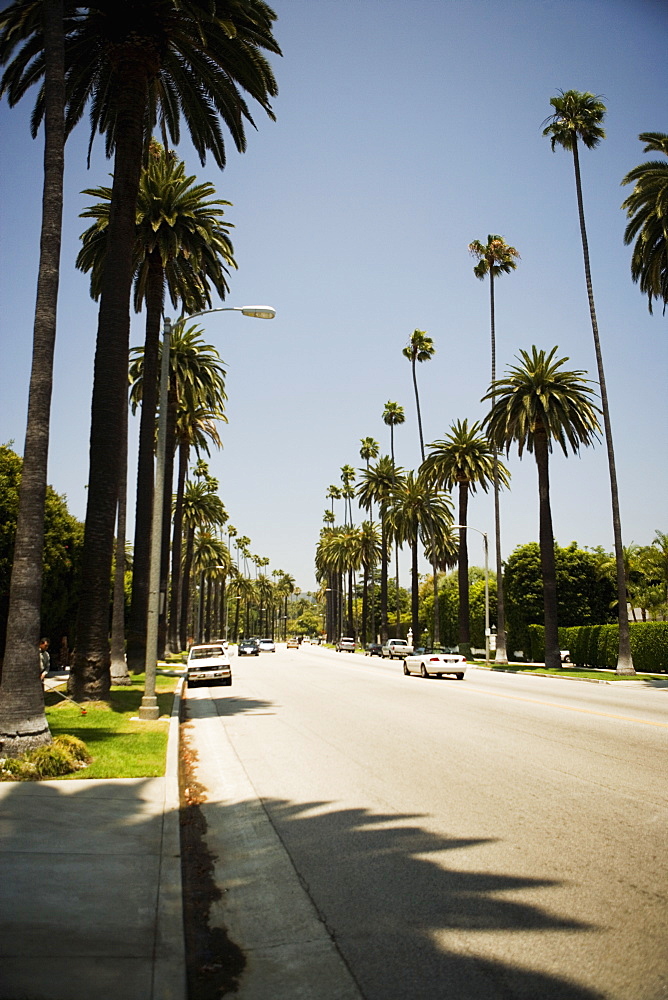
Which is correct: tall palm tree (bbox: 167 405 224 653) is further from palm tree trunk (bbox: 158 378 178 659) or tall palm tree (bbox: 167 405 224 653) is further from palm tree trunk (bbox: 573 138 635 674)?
palm tree trunk (bbox: 573 138 635 674)

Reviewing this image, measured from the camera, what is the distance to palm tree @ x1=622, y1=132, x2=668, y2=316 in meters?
32.9

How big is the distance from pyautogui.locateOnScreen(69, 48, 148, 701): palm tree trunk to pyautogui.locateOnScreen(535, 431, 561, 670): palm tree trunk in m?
30.3

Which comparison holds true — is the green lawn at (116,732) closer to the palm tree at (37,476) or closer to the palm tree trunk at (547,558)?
the palm tree at (37,476)

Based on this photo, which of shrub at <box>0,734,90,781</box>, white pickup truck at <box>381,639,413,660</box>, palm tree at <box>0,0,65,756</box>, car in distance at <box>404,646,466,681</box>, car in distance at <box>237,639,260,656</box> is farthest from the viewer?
car in distance at <box>237,639,260,656</box>

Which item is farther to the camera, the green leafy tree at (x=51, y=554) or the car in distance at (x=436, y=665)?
the car in distance at (x=436, y=665)

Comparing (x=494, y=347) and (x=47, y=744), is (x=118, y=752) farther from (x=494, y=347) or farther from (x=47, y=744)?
(x=494, y=347)

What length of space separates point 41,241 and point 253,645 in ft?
203

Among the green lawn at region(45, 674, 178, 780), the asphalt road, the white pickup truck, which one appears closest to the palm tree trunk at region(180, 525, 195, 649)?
the white pickup truck

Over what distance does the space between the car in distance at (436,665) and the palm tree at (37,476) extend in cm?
2425

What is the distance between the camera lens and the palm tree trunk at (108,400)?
61.2ft

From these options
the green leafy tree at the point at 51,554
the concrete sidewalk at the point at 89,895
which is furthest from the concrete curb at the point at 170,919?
the green leafy tree at the point at 51,554

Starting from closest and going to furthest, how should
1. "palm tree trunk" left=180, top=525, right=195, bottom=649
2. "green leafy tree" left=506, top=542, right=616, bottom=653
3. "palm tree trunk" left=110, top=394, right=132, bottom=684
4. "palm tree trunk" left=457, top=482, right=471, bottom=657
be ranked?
1. "palm tree trunk" left=110, top=394, right=132, bottom=684
2. "palm tree trunk" left=457, top=482, right=471, bottom=657
3. "green leafy tree" left=506, top=542, right=616, bottom=653
4. "palm tree trunk" left=180, top=525, right=195, bottom=649

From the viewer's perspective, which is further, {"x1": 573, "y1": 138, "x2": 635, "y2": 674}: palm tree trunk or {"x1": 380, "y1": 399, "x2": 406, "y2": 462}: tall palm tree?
{"x1": 380, "y1": 399, "x2": 406, "y2": 462}: tall palm tree

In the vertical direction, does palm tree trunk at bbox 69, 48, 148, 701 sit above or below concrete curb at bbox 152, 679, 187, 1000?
above
